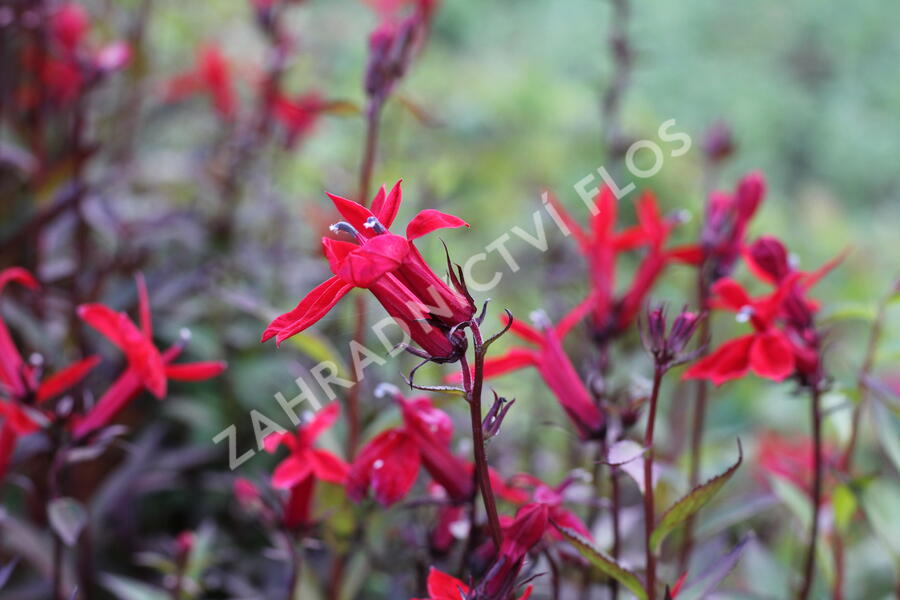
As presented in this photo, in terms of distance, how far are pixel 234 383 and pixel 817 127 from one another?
2.75m

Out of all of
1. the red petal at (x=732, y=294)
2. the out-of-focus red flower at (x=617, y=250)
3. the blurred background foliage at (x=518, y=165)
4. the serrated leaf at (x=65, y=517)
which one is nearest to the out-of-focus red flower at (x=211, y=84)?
the blurred background foliage at (x=518, y=165)

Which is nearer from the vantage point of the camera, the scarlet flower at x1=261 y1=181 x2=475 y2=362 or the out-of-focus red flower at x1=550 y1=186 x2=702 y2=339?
the scarlet flower at x1=261 y1=181 x2=475 y2=362

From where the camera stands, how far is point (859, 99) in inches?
126

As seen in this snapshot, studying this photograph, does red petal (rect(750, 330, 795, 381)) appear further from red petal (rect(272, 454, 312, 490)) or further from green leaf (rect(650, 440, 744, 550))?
red petal (rect(272, 454, 312, 490))

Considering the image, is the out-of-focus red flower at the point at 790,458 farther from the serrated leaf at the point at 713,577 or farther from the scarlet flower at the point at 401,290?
the scarlet flower at the point at 401,290

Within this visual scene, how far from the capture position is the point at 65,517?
23.2 inches

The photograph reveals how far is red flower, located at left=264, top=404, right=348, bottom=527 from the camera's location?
0.57 meters

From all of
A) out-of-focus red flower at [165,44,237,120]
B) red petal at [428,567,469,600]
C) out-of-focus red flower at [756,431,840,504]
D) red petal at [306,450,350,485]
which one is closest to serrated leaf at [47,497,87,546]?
red petal at [306,450,350,485]

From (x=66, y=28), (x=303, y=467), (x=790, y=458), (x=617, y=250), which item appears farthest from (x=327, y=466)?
(x=66, y=28)

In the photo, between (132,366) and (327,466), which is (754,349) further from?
(132,366)

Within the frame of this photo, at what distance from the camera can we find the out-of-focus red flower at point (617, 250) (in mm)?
721

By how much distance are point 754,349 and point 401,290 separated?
247 millimetres

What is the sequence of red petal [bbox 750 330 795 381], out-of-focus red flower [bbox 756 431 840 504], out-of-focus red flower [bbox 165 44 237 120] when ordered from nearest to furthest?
red petal [bbox 750 330 795 381] → out-of-focus red flower [bbox 756 431 840 504] → out-of-focus red flower [bbox 165 44 237 120]

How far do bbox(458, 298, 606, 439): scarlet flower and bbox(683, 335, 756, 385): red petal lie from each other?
0.07 meters
